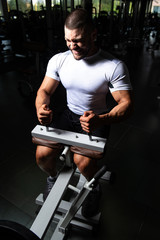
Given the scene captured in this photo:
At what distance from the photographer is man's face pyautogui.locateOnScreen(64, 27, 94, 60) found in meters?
0.85

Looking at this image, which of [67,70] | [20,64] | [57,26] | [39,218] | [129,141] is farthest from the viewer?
[57,26]

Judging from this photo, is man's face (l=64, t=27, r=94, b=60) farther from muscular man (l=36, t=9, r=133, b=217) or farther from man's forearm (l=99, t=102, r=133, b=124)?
man's forearm (l=99, t=102, r=133, b=124)

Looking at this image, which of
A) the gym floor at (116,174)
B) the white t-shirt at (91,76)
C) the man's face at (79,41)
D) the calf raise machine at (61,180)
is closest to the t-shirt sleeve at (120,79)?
the white t-shirt at (91,76)

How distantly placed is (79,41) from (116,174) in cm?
105

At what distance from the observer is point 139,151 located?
175cm

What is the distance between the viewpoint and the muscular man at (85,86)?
0.85m

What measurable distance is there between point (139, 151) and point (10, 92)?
2.08m

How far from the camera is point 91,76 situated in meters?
0.95

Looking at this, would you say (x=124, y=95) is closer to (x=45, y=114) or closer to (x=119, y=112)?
(x=119, y=112)

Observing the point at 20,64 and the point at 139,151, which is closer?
the point at 139,151

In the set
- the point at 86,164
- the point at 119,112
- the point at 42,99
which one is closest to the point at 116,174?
the point at 86,164

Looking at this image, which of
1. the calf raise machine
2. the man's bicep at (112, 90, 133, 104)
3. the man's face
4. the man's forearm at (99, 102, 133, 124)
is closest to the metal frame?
the calf raise machine

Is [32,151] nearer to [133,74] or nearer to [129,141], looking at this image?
[129,141]

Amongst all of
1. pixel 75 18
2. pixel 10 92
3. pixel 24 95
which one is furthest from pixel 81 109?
pixel 10 92
